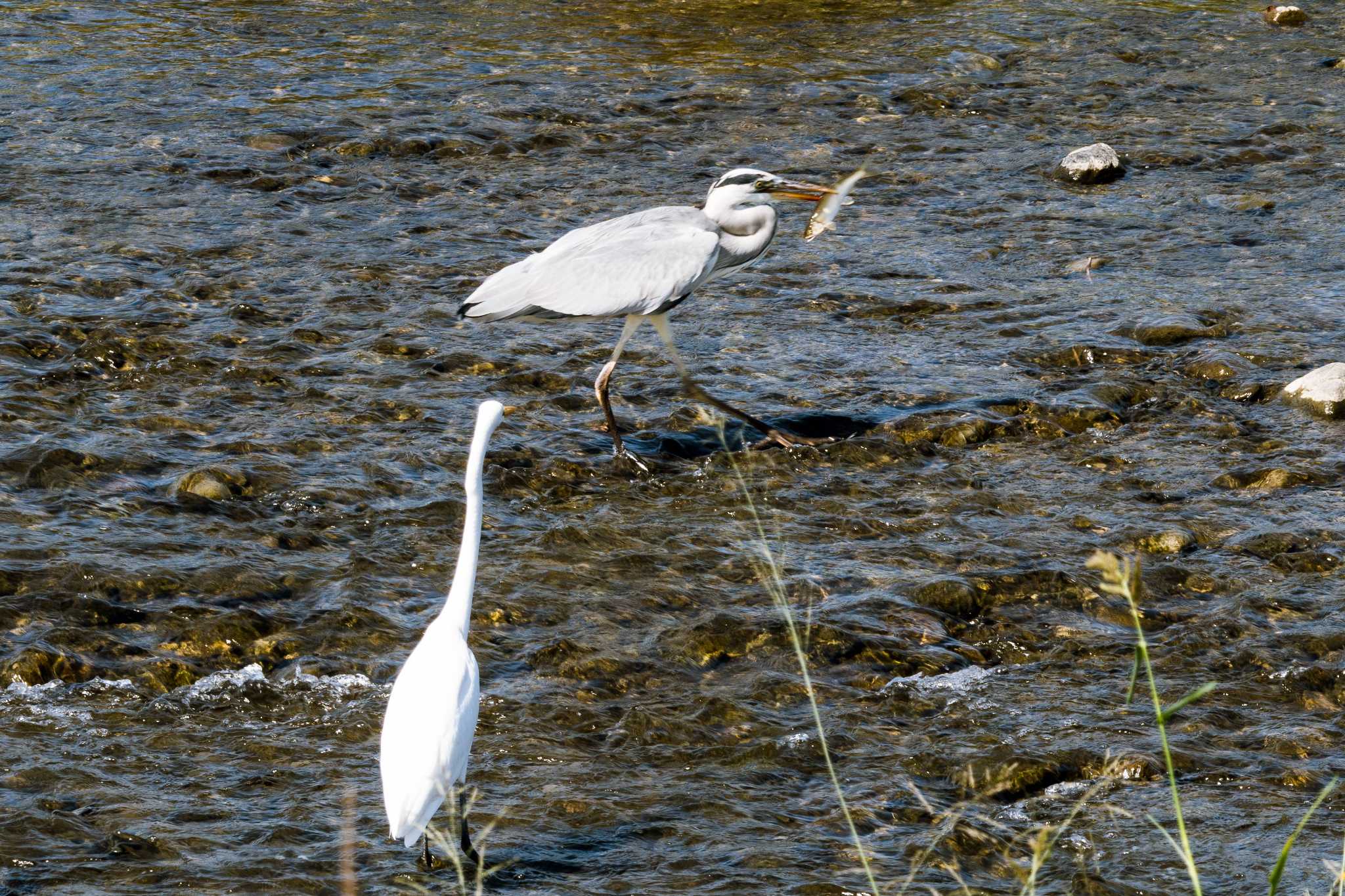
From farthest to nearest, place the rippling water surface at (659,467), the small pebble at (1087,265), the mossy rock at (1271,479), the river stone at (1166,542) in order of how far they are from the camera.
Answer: the small pebble at (1087,265)
the mossy rock at (1271,479)
the river stone at (1166,542)
the rippling water surface at (659,467)

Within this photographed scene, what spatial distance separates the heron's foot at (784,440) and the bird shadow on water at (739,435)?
0.02 meters

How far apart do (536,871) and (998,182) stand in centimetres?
663

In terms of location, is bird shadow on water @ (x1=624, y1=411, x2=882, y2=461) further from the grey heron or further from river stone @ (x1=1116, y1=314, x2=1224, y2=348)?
river stone @ (x1=1116, y1=314, x2=1224, y2=348)

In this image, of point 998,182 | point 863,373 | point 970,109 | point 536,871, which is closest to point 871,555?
point 863,373

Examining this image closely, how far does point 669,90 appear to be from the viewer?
10906mm

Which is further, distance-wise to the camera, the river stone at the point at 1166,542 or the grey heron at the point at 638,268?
the grey heron at the point at 638,268

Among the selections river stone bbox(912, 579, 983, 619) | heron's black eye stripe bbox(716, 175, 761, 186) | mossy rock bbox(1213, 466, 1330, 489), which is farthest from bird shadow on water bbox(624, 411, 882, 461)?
mossy rock bbox(1213, 466, 1330, 489)

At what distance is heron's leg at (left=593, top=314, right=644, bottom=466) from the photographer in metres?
6.49

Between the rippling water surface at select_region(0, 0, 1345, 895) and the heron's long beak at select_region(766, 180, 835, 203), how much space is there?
850mm

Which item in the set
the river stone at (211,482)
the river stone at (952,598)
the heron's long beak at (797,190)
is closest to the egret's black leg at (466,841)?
the river stone at (952,598)

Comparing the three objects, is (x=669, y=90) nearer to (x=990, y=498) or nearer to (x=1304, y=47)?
(x=1304, y=47)

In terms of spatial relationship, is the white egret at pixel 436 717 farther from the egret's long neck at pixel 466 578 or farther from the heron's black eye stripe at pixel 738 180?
the heron's black eye stripe at pixel 738 180

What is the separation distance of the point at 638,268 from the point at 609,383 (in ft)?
1.95

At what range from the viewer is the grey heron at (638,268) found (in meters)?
6.47
